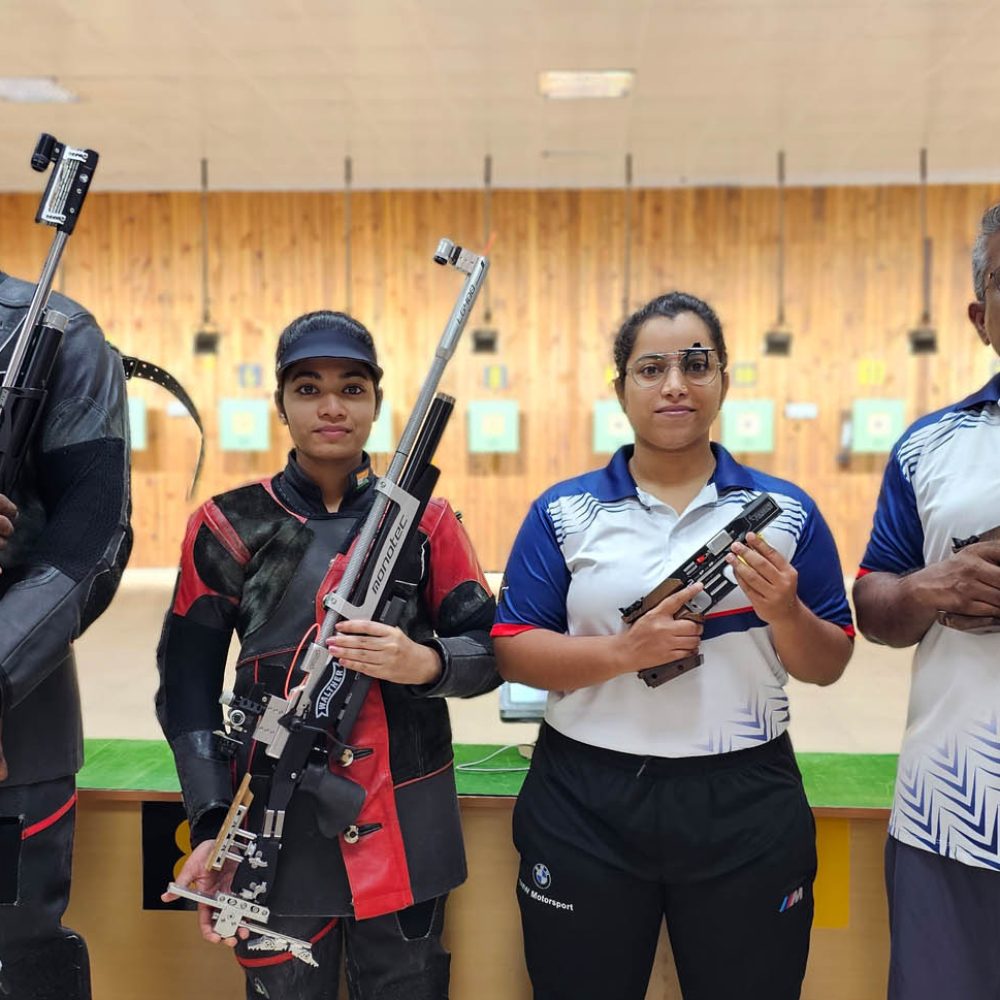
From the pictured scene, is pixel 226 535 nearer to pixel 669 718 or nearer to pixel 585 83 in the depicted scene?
pixel 669 718

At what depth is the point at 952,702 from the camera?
1.37m

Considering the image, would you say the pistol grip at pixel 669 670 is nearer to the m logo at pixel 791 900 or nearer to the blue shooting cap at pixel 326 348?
the m logo at pixel 791 900

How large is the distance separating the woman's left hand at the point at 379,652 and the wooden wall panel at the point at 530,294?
21.6ft

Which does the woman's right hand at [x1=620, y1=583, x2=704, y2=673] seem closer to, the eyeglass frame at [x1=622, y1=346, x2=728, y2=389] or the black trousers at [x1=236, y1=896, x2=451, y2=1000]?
the eyeglass frame at [x1=622, y1=346, x2=728, y2=389]

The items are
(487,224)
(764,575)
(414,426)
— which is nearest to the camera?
(764,575)

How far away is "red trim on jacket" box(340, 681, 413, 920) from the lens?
4.72 feet

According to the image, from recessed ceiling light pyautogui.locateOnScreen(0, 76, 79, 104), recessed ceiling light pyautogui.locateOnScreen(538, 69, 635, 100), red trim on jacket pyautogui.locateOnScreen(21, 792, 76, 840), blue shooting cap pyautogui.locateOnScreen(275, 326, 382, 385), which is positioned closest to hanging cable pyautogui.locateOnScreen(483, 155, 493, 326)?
recessed ceiling light pyautogui.locateOnScreen(538, 69, 635, 100)

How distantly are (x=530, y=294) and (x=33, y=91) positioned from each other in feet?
12.6

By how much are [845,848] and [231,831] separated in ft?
3.87

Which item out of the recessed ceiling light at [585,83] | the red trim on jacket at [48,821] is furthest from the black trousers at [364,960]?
the recessed ceiling light at [585,83]

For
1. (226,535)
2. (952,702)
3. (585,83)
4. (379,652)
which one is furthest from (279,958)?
(585,83)

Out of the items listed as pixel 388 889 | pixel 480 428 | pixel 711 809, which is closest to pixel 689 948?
pixel 711 809

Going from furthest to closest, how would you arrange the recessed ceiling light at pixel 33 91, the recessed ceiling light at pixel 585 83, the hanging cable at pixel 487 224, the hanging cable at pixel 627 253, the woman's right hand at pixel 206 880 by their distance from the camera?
the hanging cable at pixel 627 253, the hanging cable at pixel 487 224, the recessed ceiling light at pixel 33 91, the recessed ceiling light at pixel 585 83, the woman's right hand at pixel 206 880

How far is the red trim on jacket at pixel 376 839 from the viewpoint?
4.72ft
